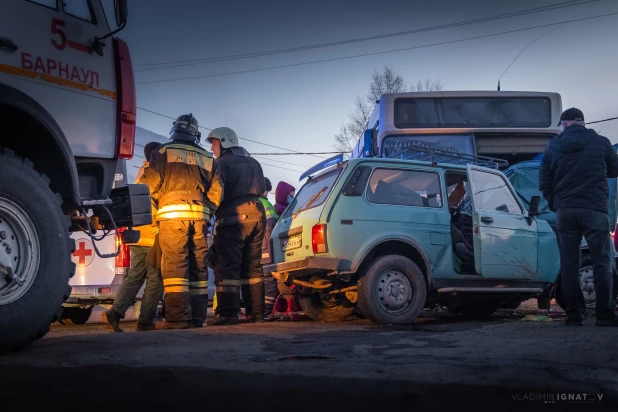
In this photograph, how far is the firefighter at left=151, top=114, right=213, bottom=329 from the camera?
22.5 feet

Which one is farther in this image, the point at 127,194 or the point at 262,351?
the point at 127,194

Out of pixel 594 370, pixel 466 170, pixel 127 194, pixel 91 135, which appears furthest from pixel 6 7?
pixel 466 170

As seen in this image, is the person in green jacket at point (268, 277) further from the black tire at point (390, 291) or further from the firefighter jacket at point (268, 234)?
the black tire at point (390, 291)

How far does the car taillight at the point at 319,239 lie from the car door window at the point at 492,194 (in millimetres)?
1966

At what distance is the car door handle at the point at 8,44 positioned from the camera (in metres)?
4.17

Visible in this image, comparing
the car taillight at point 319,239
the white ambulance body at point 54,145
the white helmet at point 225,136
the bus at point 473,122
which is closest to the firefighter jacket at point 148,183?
the white helmet at point 225,136

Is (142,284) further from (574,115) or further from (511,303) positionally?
(574,115)

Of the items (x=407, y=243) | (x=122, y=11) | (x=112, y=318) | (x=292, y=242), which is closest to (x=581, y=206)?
(x=407, y=243)

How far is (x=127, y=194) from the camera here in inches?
196

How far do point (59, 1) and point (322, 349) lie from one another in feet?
9.60

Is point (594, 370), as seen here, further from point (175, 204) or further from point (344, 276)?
point (175, 204)

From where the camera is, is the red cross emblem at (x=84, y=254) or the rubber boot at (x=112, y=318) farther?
the red cross emblem at (x=84, y=254)

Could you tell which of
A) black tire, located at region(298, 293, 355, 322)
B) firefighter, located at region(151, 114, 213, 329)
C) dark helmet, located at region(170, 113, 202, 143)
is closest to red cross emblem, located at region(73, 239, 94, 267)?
firefighter, located at region(151, 114, 213, 329)

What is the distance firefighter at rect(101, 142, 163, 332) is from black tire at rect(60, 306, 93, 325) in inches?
75.2
